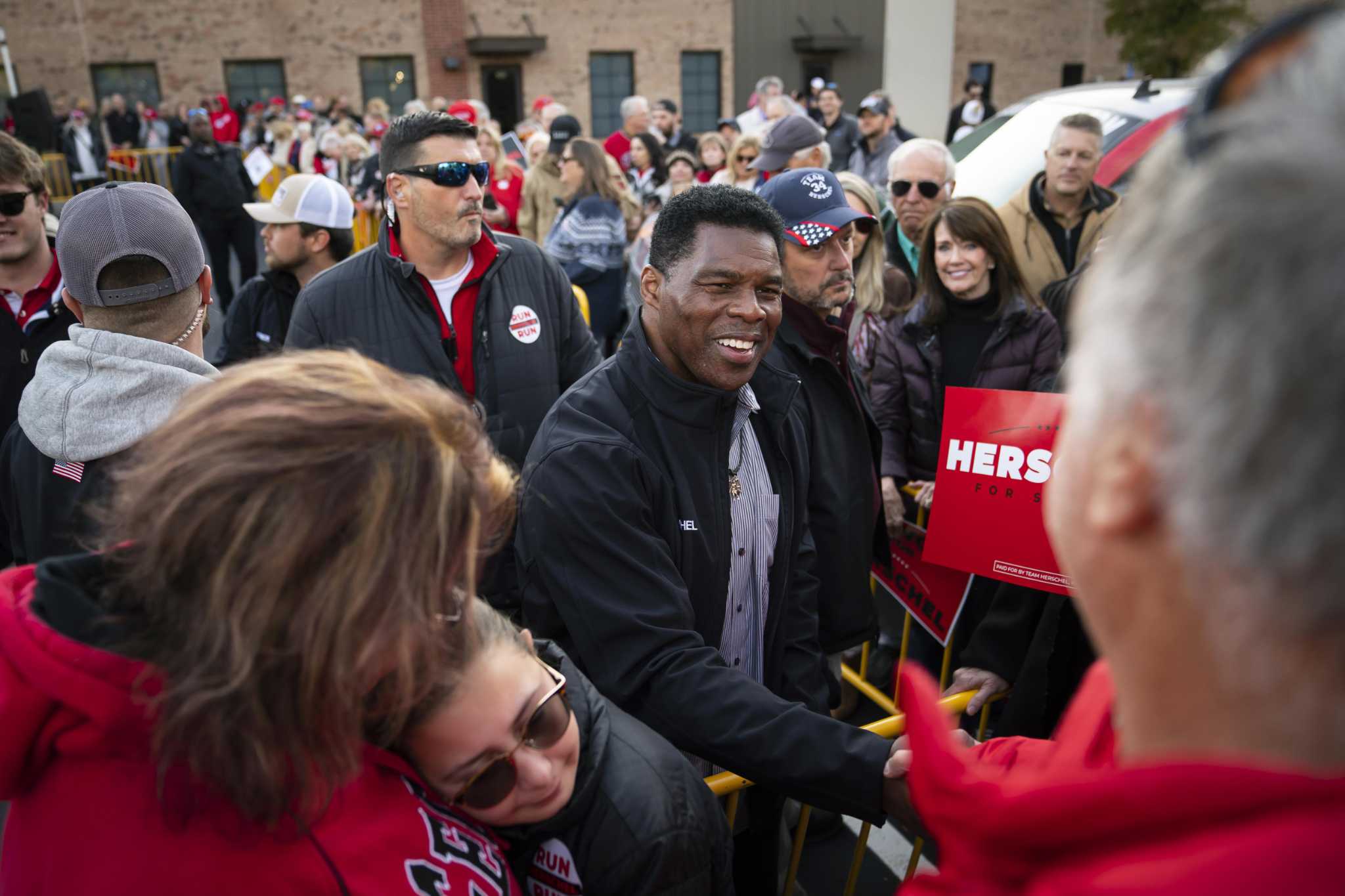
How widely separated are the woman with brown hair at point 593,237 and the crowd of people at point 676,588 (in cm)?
377

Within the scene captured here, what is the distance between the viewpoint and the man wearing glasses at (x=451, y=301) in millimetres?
3691

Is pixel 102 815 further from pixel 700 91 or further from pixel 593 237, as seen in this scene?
pixel 700 91

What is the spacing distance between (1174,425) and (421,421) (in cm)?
78

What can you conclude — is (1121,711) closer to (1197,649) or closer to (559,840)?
(1197,649)

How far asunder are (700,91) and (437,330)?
26.6 metres

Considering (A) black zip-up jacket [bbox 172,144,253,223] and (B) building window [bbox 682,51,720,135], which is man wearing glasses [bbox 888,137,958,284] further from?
(B) building window [bbox 682,51,720,135]

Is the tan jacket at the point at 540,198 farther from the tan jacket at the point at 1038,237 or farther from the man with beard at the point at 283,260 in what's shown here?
the tan jacket at the point at 1038,237

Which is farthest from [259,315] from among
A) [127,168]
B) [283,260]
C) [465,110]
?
[127,168]

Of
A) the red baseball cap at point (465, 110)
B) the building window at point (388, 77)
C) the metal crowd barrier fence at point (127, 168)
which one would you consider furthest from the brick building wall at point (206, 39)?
the red baseball cap at point (465, 110)

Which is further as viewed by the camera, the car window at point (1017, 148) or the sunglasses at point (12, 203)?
the car window at point (1017, 148)

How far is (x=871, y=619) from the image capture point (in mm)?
2953

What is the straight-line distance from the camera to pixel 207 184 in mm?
10477

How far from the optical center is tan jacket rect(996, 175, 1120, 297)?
5070mm

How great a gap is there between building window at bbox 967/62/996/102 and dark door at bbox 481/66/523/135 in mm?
14146
